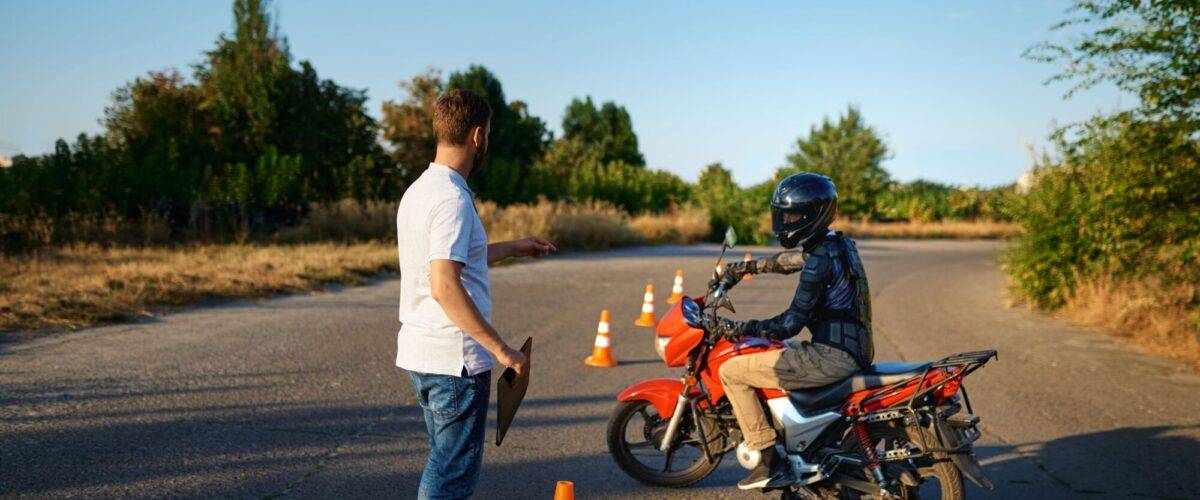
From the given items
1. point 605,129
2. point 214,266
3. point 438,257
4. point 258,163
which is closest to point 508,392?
point 438,257

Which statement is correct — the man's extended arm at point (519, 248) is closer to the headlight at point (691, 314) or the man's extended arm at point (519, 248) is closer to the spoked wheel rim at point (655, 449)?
the headlight at point (691, 314)

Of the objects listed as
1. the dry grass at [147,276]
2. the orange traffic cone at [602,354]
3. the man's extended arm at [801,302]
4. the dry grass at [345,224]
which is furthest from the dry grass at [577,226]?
the man's extended arm at [801,302]

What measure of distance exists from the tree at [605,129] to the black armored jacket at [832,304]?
2392 inches

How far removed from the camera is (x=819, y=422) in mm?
4234

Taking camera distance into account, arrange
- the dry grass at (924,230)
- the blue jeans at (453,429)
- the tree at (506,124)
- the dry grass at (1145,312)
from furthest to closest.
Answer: the dry grass at (924,230), the tree at (506,124), the dry grass at (1145,312), the blue jeans at (453,429)

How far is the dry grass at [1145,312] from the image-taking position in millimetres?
9695

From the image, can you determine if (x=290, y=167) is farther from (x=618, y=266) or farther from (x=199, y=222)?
(x=618, y=266)

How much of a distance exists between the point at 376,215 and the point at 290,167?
112 inches

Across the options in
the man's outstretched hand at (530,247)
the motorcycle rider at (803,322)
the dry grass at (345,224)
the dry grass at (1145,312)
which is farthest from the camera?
the dry grass at (345,224)

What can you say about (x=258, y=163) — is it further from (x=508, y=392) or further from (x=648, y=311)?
(x=508, y=392)

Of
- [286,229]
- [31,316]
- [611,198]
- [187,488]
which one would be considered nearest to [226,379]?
[187,488]

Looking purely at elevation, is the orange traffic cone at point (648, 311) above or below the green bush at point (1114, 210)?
below

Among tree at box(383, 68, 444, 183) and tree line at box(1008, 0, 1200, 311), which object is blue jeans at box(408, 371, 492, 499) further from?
tree at box(383, 68, 444, 183)

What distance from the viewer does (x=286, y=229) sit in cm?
1998
